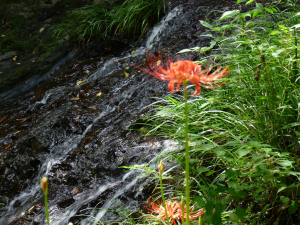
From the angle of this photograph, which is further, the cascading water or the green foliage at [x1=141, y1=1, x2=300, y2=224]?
the cascading water

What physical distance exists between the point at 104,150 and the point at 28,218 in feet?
3.14

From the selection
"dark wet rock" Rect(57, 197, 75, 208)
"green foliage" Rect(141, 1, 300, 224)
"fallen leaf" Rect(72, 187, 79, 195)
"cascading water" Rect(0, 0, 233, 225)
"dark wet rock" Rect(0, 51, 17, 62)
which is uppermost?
"dark wet rock" Rect(0, 51, 17, 62)

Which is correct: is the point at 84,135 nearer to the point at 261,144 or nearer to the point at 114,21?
the point at 261,144

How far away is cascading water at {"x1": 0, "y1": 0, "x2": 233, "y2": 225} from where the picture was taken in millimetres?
2562

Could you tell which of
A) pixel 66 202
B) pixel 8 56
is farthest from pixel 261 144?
pixel 8 56

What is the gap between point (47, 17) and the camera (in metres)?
6.88

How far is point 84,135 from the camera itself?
3420 millimetres

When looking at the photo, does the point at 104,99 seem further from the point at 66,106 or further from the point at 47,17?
the point at 47,17

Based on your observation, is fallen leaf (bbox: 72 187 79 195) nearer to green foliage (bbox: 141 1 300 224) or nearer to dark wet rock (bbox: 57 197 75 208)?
dark wet rock (bbox: 57 197 75 208)

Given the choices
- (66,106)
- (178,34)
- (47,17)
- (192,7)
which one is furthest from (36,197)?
(47,17)

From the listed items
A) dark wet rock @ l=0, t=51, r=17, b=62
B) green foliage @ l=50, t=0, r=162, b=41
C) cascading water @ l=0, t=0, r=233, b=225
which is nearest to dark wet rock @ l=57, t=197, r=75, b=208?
cascading water @ l=0, t=0, r=233, b=225

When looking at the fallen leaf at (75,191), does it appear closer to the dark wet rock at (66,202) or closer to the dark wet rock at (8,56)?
the dark wet rock at (66,202)

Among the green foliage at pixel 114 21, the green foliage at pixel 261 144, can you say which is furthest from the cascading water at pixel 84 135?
the green foliage at pixel 261 144

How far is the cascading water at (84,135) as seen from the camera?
2.56 m
